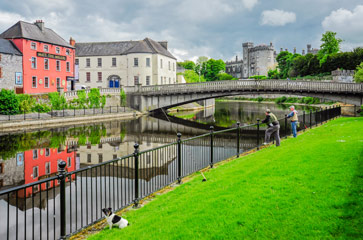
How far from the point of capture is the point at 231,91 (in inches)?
1475

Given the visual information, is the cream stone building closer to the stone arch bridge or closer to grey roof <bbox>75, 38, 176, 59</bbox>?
grey roof <bbox>75, 38, 176, 59</bbox>

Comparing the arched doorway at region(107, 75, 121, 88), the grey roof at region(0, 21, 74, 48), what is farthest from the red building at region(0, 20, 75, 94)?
the arched doorway at region(107, 75, 121, 88)

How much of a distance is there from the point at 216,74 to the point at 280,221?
368 ft

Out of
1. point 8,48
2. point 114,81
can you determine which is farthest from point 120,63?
point 8,48

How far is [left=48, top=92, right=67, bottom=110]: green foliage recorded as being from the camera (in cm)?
3519

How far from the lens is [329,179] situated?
21.5 ft

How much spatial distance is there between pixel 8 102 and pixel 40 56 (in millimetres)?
12959

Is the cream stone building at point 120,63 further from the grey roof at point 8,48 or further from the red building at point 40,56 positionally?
the grey roof at point 8,48

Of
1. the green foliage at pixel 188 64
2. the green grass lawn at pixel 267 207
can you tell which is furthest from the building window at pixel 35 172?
the green foliage at pixel 188 64

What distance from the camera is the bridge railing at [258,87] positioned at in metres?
31.6

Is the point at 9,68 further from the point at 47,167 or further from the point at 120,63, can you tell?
the point at 47,167

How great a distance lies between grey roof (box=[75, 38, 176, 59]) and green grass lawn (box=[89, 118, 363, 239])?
162 ft

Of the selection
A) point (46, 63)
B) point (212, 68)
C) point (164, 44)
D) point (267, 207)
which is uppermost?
point (212, 68)

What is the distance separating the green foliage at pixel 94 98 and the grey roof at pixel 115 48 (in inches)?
661
